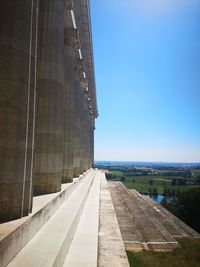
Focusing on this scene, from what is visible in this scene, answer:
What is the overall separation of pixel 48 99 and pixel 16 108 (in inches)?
208

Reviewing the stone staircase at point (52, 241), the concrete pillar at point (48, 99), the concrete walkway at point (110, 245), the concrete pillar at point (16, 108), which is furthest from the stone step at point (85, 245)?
the concrete pillar at point (48, 99)

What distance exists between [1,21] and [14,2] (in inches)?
24.1

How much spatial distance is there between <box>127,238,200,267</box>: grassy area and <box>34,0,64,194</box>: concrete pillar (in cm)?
427

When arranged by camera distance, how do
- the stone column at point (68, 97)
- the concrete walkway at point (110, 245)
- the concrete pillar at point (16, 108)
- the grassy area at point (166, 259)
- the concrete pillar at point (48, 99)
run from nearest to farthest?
1. the concrete pillar at point (16, 108)
2. the concrete walkway at point (110, 245)
3. the grassy area at point (166, 259)
4. the concrete pillar at point (48, 99)
5. the stone column at point (68, 97)

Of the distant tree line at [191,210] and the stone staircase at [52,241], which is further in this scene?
the distant tree line at [191,210]

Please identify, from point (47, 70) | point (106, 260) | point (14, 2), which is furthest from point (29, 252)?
point (47, 70)

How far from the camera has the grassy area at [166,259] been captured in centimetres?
1014

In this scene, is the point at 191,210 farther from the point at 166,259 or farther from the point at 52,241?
the point at 52,241

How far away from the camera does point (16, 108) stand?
6738 mm

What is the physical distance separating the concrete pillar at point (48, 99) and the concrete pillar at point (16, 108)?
4379mm

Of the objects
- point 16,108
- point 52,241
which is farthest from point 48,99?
point 52,241

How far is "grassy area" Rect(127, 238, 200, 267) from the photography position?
10.1 metres

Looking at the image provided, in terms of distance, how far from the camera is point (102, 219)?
39.5 ft

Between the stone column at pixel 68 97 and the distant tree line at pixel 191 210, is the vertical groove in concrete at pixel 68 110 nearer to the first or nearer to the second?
the stone column at pixel 68 97
